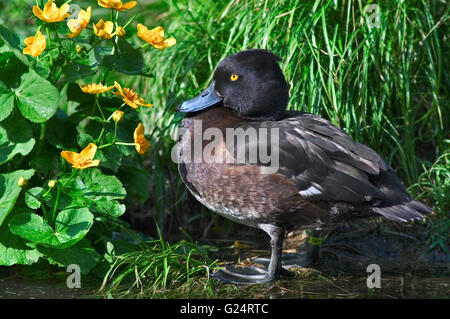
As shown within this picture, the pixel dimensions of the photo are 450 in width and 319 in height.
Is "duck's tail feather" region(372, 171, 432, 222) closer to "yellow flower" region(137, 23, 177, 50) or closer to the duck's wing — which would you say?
the duck's wing

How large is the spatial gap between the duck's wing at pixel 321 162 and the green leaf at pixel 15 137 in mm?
1031

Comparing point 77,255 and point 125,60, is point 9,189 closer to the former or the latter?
point 77,255

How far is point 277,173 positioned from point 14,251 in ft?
4.44

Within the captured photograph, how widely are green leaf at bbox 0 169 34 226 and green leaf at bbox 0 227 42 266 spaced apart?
162 mm

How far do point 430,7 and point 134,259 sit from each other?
8.36ft

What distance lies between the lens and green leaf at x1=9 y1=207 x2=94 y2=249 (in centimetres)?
310

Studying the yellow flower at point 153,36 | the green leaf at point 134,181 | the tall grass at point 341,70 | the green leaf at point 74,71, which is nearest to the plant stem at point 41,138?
the green leaf at point 74,71

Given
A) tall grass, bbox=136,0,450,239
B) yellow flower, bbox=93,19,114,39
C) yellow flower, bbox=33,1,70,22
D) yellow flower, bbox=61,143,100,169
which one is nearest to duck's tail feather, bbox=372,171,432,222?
tall grass, bbox=136,0,450,239

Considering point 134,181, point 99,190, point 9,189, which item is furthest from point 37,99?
point 134,181

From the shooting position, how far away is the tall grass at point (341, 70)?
4.03 m

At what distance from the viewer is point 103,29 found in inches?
125

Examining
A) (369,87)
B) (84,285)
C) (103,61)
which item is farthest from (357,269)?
(103,61)

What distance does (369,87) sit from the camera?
4.13m

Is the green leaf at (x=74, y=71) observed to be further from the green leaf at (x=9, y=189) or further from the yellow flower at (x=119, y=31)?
the green leaf at (x=9, y=189)
